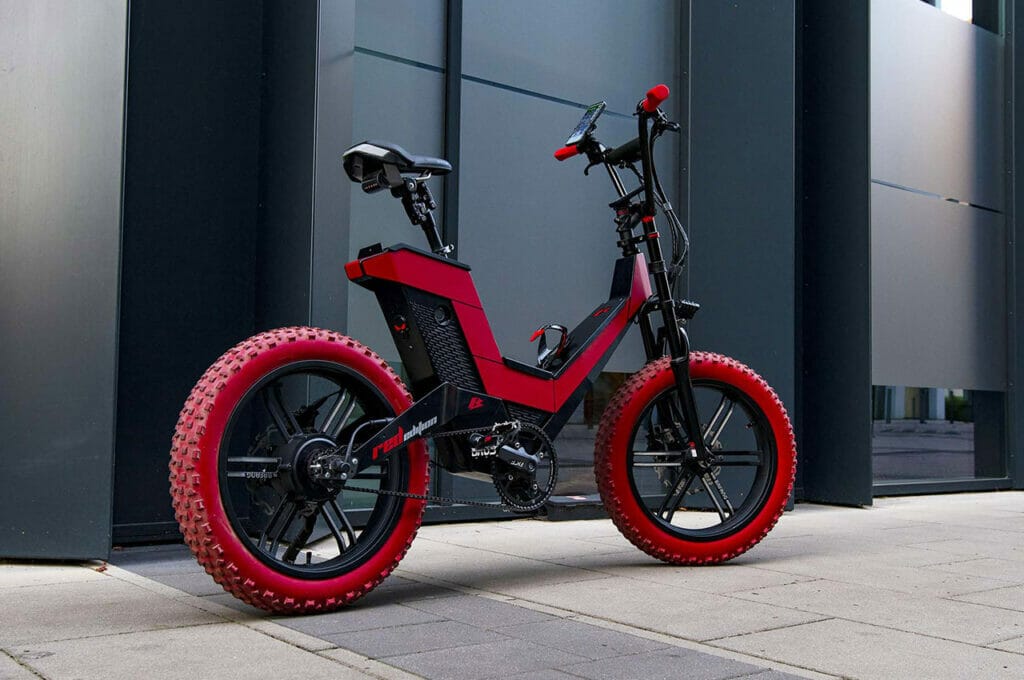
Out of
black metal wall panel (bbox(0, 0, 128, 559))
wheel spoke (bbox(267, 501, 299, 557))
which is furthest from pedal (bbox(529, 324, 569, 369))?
black metal wall panel (bbox(0, 0, 128, 559))

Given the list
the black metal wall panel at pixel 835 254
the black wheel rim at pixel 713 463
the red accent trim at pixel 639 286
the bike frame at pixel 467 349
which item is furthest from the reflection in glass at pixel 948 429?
the bike frame at pixel 467 349

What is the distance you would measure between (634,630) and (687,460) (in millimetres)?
1481

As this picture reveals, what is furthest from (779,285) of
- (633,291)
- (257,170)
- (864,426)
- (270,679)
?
(270,679)

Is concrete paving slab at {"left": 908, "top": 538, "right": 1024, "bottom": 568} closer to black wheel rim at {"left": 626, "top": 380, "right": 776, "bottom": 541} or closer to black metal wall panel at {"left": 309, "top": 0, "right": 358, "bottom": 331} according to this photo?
black wheel rim at {"left": 626, "top": 380, "right": 776, "bottom": 541}

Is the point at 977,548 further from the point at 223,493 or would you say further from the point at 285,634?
the point at 223,493

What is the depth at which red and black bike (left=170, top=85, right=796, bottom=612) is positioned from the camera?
11.1ft

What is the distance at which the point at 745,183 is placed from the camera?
276 inches

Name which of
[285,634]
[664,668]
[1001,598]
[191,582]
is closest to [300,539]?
[285,634]

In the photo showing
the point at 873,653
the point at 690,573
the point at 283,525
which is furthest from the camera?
the point at 690,573

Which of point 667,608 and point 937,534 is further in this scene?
point 937,534

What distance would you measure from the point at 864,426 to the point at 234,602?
16.3ft

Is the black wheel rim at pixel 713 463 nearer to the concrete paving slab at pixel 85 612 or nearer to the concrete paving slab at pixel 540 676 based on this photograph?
the concrete paving slab at pixel 540 676

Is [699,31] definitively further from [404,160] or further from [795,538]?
[404,160]

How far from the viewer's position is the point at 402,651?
294cm
